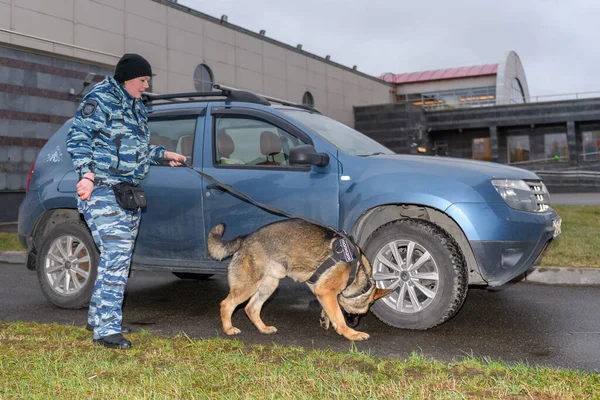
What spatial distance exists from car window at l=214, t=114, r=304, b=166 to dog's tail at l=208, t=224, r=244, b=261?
0.92m

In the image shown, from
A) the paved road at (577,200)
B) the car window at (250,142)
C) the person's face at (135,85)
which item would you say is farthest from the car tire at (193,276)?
the paved road at (577,200)

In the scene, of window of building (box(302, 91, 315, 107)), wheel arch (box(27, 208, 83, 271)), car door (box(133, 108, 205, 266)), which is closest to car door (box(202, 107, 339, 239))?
car door (box(133, 108, 205, 266))

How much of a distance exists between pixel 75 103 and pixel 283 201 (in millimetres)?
17302

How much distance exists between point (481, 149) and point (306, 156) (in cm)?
4056

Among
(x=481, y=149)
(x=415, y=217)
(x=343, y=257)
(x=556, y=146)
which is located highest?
(x=481, y=149)

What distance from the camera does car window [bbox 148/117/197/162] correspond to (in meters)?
5.73

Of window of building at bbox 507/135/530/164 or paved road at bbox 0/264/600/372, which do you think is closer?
paved road at bbox 0/264/600/372

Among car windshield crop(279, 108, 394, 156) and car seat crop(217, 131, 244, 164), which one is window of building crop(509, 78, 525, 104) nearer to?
car windshield crop(279, 108, 394, 156)

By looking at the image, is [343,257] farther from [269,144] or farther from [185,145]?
[185,145]

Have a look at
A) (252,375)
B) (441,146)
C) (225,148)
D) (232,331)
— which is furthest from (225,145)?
(441,146)

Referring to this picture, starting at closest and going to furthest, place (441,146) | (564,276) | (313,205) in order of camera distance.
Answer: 1. (313,205)
2. (564,276)
3. (441,146)

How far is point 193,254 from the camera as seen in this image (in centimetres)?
546

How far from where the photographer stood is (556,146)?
133 ft

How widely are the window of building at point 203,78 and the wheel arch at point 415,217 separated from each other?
2373cm
